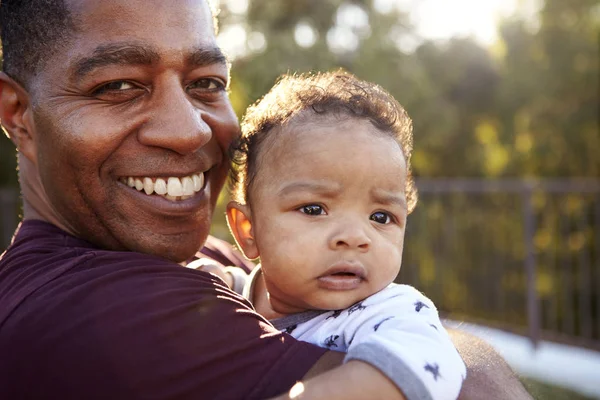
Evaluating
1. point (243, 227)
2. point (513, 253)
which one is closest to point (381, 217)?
point (243, 227)

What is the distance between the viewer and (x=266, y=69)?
16.3 m

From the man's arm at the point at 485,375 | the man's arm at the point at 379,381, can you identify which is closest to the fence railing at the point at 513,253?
the man's arm at the point at 485,375

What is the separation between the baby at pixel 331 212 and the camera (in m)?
2.30

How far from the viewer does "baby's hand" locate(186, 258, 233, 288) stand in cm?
292

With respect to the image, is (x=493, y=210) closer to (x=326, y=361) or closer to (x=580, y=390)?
(x=580, y=390)

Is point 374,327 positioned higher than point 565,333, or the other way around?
point 374,327

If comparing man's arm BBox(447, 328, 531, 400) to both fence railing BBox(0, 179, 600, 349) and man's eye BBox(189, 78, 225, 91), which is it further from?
fence railing BBox(0, 179, 600, 349)

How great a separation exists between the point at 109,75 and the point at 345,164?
861 mm

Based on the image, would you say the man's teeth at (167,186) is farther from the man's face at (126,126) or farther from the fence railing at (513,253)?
the fence railing at (513,253)

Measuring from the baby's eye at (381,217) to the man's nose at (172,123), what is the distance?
0.67m

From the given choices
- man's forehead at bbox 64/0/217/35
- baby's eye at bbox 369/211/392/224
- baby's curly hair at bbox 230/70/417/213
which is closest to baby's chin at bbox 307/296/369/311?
baby's eye at bbox 369/211/392/224

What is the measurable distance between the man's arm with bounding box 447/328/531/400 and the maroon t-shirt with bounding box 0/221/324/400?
1.63ft

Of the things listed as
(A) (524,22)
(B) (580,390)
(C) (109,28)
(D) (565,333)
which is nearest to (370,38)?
(A) (524,22)

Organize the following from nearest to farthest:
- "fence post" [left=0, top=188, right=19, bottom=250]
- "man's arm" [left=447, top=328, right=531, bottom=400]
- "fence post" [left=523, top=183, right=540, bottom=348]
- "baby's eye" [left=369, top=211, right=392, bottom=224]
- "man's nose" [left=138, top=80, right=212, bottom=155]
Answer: "man's arm" [left=447, top=328, right=531, bottom=400]
"baby's eye" [left=369, top=211, right=392, bottom=224]
"man's nose" [left=138, top=80, right=212, bottom=155]
"fence post" [left=523, top=183, right=540, bottom=348]
"fence post" [left=0, top=188, right=19, bottom=250]
